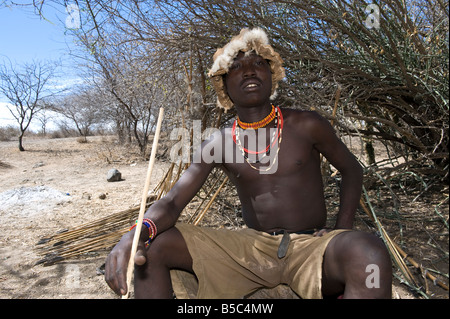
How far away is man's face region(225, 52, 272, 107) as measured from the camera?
5.73ft

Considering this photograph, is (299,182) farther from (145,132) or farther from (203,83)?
(145,132)

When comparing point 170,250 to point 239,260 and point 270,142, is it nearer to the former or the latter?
point 239,260

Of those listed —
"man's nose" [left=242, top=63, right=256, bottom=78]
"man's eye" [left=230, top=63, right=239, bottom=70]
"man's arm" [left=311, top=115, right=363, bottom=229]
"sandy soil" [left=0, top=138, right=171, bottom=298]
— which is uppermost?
"man's eye" [left=230, top=63, right=239, bottom=70]

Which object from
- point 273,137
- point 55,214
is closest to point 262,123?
point 273,137

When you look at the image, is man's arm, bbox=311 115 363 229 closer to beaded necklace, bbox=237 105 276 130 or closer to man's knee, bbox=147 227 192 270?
beaded necklace, bbox=237 105 276 130

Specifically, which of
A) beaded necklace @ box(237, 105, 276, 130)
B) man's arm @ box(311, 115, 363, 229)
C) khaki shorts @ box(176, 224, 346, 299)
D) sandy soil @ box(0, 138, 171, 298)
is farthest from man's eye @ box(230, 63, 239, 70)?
sandy soil @ box(0, 138, 171, 298)

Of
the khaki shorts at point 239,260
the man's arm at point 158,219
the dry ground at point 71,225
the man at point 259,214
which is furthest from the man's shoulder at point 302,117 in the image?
the dry ground at point 71,225

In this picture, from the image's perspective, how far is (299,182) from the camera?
5.50 ft

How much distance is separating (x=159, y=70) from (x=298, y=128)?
230 centimetres

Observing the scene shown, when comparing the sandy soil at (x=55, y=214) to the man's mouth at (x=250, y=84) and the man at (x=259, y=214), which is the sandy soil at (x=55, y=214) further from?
the man's mouth at (x=250, y=84)

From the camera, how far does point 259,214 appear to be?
172 centimetres

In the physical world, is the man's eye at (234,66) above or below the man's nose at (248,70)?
above

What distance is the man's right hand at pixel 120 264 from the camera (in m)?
1.32

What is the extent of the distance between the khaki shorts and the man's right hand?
0.80 ft
